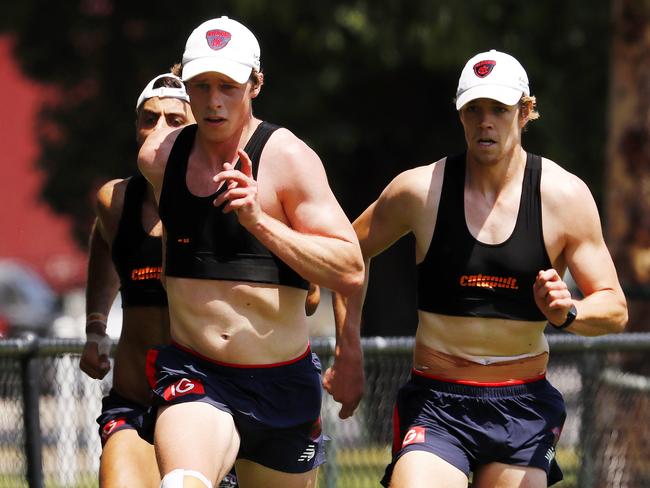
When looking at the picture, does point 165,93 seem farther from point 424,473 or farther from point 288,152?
point 424,473

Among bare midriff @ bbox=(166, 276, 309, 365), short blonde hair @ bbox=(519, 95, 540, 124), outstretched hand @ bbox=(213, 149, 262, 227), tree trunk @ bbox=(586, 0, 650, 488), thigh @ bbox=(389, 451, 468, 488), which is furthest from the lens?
tree trunk @ bbox=(586, 0, 650, 488)

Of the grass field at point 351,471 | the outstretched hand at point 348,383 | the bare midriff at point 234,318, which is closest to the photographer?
the bare midriff at point 234,318

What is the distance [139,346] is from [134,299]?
0.74ft

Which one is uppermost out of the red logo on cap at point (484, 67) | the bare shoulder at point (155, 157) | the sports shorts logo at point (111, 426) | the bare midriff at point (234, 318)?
the red logo on cap at point (484, 67)

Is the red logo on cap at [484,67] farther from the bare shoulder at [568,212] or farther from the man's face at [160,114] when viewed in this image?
the man's face at [160,114]

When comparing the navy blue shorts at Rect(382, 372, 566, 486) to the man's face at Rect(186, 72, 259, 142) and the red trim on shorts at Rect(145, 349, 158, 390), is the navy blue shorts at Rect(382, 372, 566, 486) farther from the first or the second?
the man's face at Rect(186, 72, 259, 142)

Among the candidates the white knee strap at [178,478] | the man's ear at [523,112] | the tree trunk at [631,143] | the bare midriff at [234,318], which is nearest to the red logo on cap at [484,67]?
the man's ear at [523,112]

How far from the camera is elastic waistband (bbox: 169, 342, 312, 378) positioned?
20.0 feet

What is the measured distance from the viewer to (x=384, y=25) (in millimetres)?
16406

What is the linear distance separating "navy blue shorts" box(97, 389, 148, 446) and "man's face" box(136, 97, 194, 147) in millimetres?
1251

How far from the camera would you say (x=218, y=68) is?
598 cm

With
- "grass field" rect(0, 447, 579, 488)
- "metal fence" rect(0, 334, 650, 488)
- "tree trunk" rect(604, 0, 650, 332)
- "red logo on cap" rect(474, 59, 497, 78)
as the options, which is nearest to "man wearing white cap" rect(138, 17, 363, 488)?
"red logo on cap" rect(474, 59, 497, 78)

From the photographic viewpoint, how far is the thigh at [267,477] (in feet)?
20.5

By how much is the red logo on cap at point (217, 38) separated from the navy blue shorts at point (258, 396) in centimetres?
128
